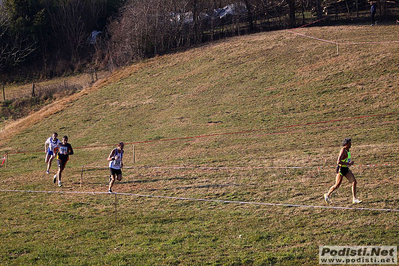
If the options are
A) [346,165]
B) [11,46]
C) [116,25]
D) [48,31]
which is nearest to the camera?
[346,165]

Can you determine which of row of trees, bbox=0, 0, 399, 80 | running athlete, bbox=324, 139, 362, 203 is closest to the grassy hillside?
running athlete, bbox=324, 139, 362, 203

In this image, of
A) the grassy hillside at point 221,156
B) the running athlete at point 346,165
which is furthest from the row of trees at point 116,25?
the running athlete at point 346,165

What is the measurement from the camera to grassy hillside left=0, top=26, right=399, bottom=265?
10719 millimetres

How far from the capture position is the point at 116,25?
2265 inches

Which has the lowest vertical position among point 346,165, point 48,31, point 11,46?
point 346,165

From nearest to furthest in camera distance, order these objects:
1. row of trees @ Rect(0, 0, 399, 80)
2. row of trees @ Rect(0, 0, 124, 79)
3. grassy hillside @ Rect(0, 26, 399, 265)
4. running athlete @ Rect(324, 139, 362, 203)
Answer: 1. grassy hillside @ Rect(0, 26, 399, 265)
2. running athlete @ Rect(324, 139, 362, 203)
3. row of trees @ Rect(0, 0, 399, 80)
4. row of trees @ Rect(0, 0, 124, 79)

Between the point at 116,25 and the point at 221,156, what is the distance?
4197 cm

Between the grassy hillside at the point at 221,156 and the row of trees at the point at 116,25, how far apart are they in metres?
5.36

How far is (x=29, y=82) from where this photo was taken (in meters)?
59.3

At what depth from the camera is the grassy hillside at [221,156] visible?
10.7m

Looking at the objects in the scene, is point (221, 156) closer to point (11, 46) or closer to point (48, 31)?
point (11, 46)

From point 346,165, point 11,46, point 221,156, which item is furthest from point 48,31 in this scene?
point 346,165

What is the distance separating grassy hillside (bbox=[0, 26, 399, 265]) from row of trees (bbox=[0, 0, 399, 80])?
536 cm

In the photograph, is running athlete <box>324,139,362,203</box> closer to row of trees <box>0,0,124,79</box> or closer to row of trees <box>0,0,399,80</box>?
row of trees <box>0,0,399,80</box>
